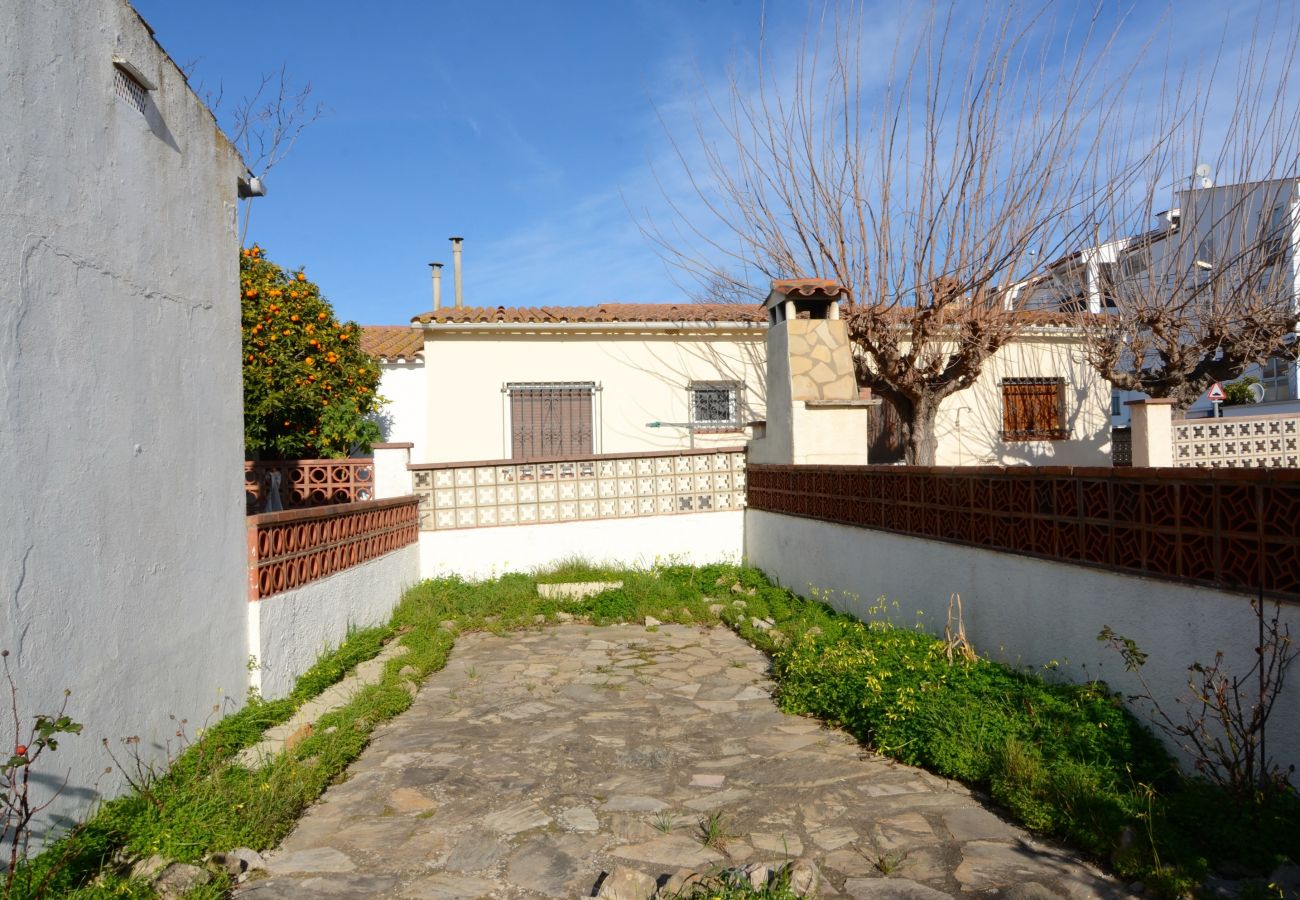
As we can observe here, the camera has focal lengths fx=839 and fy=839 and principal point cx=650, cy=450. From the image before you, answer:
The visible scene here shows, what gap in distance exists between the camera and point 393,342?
14.1 m

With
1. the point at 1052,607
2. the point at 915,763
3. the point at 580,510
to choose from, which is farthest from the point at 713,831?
the point at 580,510

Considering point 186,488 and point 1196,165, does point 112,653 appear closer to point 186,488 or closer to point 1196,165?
point 186,488

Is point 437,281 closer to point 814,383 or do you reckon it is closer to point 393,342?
point 393,342

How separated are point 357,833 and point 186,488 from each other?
2116mm

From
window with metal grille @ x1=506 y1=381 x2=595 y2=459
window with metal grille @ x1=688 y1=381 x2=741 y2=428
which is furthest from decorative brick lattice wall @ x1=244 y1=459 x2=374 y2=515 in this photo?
window with metal grille @ x1=688 y1=381 x2=741 y2=428

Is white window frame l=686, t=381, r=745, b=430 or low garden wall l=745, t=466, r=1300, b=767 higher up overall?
white window frame l=686, t=381, r=745, b=430

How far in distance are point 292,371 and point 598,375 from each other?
5001 millimetres

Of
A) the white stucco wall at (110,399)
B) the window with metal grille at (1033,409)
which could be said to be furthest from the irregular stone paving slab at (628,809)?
the window with metal grille at (1033,409)

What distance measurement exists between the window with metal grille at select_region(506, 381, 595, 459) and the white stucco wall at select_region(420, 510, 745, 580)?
240 centimetres

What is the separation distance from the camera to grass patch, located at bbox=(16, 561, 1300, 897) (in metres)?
3.12

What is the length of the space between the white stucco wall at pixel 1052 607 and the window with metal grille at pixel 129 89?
5.57m

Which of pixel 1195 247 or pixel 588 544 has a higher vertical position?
pixel 1195 247

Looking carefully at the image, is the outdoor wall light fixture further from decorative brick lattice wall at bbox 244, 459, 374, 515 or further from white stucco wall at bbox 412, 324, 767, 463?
white stucco wall at bbox 412, 324, 767, 463

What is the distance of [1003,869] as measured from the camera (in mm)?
3271
